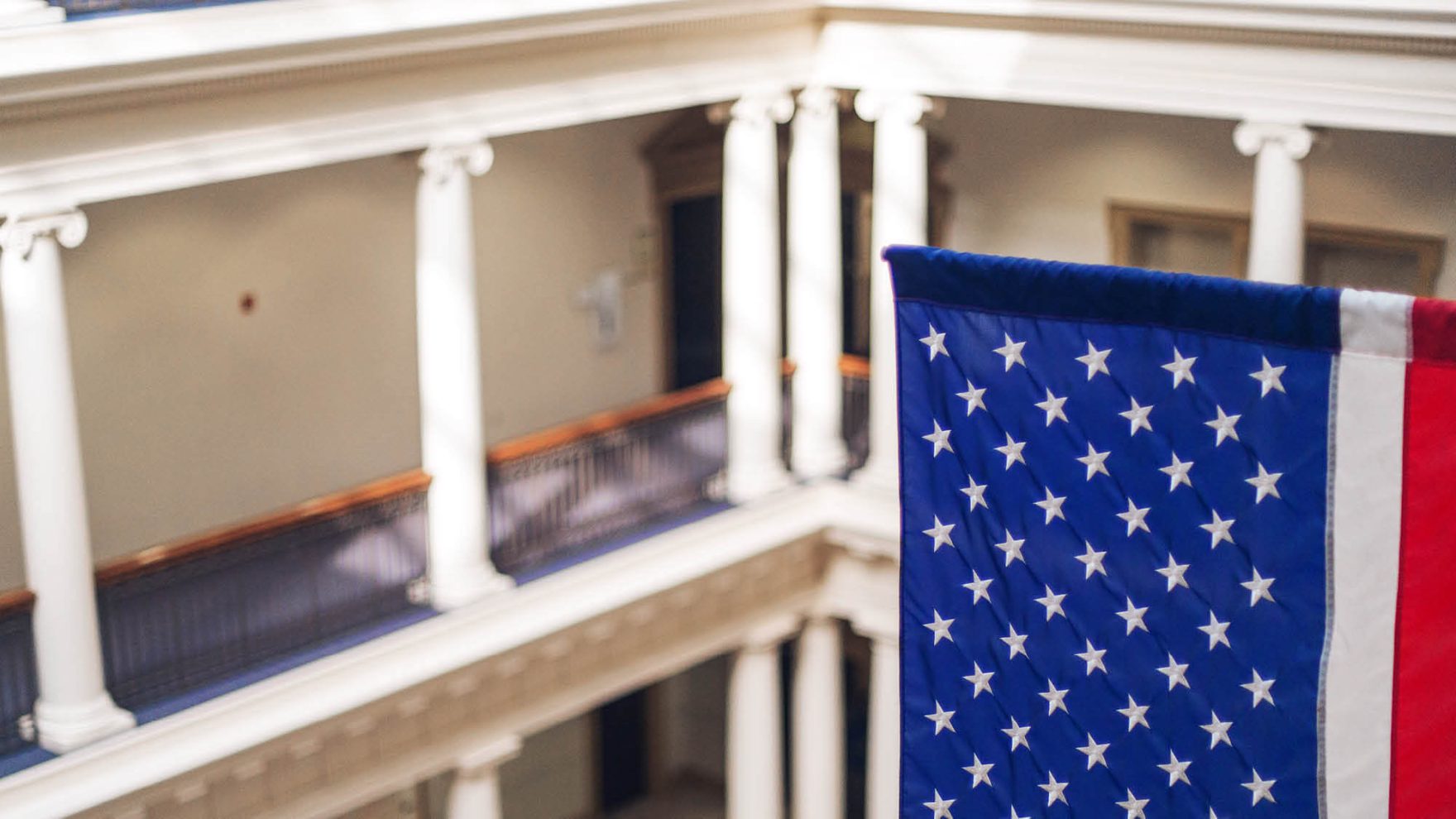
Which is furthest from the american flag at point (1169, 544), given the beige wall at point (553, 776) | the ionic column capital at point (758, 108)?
the beige wall at point (553, 776)

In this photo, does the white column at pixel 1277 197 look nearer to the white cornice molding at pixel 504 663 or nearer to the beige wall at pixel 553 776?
Result: the white cornice molding at pixel 504 663

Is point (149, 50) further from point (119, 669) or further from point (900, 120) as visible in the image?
point (900, 120)

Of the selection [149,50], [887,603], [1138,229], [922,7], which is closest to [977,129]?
[1138,229]

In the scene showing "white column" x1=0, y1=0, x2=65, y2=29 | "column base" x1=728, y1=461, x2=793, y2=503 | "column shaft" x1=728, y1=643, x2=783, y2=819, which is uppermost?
"white column" x1=0, y1=0, x2=65, y2=29

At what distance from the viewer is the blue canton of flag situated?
838 cm

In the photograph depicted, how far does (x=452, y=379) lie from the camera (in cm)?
1351

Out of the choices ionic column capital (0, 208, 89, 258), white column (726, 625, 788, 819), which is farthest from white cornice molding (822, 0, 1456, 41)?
ionic column capital (0, 208, 89, 258)

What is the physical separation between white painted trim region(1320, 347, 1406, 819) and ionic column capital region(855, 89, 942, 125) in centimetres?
708

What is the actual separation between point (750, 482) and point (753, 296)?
134cm

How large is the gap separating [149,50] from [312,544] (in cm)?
370

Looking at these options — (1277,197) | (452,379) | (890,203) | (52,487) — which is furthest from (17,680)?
(1277,197)

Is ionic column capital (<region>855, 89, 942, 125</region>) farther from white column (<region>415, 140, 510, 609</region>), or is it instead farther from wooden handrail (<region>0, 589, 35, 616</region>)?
wooden handrail (<region>0, 589, 35, 616</region>)

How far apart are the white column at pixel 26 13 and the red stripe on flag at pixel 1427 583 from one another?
21.5 feet

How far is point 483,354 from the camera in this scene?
55.9 feet
